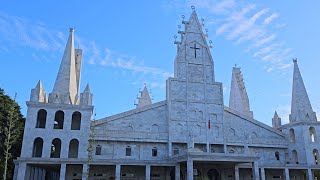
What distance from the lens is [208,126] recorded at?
37219mm

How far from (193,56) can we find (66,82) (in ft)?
50.4

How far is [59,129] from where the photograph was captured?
104 feet

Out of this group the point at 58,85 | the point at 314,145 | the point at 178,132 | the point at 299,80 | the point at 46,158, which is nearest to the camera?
the point at 46,158

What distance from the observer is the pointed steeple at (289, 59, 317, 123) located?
40250 millimetres

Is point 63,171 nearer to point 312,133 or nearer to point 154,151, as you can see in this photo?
point 154,151

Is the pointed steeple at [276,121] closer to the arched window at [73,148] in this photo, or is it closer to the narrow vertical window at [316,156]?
the narrow vertical window at [316,156]

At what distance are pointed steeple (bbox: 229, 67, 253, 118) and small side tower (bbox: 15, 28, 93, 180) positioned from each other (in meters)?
27.8

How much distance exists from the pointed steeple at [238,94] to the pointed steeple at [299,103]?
10.8 metres

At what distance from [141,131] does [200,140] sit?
6698 millimetres

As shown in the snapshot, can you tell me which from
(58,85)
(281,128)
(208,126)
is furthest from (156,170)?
(281,128)

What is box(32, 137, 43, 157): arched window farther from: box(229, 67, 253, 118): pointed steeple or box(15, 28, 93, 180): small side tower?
box(229, 67, 253, 118): pointed steeple

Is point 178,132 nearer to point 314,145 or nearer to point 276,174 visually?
point 276,174

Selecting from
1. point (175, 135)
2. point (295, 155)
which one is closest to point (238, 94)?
point (295, 155)

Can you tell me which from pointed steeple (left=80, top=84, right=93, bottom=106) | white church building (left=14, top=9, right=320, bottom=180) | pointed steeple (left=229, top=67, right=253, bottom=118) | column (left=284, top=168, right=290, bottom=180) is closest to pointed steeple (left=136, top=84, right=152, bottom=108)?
pointed steeple (left=229, top=67, right=253, bottom=118)
